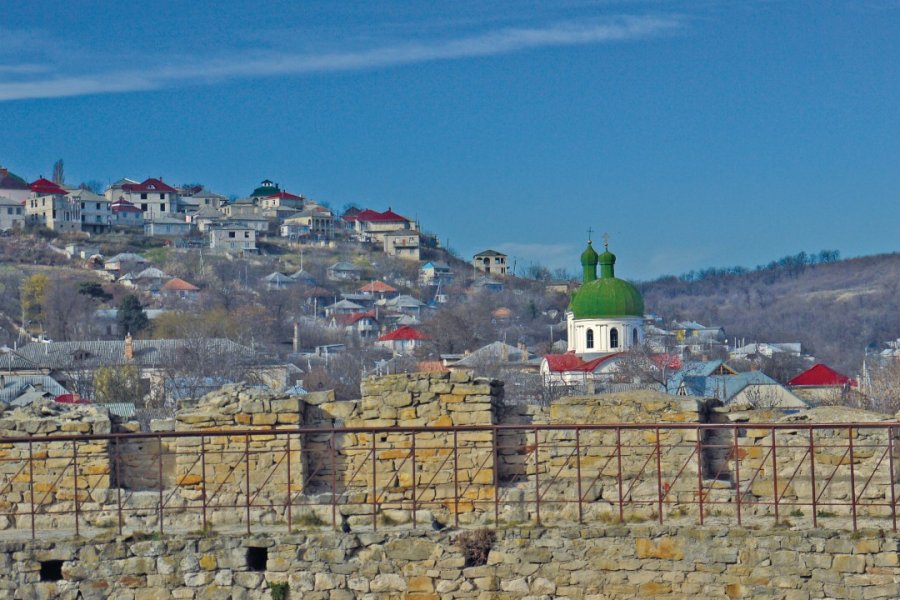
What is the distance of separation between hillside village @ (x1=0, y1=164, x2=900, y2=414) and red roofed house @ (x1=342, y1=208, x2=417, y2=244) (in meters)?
0.20

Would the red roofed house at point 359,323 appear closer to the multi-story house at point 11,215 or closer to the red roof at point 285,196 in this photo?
the multi-story house at point 11,215

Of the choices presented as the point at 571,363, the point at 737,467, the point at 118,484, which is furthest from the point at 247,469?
the point at 571,363

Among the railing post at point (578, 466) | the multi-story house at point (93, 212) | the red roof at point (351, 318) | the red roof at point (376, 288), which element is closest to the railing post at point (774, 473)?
the railing post at point (578, 466)

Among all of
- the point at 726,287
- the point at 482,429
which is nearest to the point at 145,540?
the point at 482,429

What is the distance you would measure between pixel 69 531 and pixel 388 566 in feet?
8.93

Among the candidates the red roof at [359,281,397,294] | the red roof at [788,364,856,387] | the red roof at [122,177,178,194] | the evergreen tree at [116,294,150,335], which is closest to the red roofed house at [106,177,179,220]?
the red roof at [122,177,178,194]

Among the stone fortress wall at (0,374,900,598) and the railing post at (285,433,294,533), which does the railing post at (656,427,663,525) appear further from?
the railing post at (285,433,294,533)

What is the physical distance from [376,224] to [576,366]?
9798cm

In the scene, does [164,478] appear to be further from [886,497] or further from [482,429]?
[886,497]

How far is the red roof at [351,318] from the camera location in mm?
134750

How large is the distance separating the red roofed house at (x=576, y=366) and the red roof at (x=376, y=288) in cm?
6575

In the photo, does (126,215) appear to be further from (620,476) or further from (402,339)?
(620,476)

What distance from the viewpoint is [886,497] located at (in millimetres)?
14281

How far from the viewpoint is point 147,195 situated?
181375 millimetres
